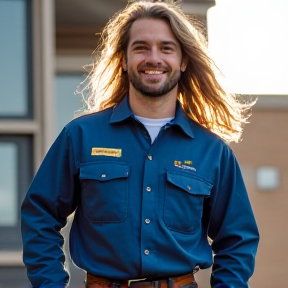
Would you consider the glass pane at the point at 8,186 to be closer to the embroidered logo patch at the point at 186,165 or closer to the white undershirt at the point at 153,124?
the white undershirt at the point at 153,124

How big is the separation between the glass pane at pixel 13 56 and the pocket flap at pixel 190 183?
6.51 ft

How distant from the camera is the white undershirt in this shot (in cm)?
328

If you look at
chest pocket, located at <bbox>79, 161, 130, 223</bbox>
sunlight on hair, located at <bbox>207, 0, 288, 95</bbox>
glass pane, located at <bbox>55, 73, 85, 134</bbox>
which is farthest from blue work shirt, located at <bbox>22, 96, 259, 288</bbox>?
sunlight on hair, located at <bbox>207, 0, 288, 95</bbox>

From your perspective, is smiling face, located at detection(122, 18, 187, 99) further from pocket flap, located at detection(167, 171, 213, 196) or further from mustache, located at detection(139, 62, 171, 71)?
pocket flap, located at detection(167, 171, 213, 196)

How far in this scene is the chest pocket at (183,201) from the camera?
3.16m

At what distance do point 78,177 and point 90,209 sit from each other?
0.13m

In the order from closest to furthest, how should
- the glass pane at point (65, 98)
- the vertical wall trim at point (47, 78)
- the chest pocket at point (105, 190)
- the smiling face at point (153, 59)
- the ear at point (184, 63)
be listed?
the chest pocket at point (105, 190) → the smiling face at point (153, 59) → the ear at point (184, 63) → the vertical wall trim at point (47, 78) → the glass pane at point (65, 98)

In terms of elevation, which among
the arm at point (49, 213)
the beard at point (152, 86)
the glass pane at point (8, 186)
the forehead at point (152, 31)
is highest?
the forehead at point (152, 31)

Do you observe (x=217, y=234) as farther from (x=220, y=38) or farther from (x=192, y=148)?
(x=220, y=38)

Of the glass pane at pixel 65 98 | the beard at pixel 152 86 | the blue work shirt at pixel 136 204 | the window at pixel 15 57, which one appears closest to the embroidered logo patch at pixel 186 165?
the blue work shirt at pixel 136 204

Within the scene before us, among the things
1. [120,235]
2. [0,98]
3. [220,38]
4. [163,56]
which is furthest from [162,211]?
[220,38]

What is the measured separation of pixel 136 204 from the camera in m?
3.14

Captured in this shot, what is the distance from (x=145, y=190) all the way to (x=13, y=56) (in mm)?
2122

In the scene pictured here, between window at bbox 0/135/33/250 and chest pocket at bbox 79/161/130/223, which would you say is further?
window at bbox 0/135/33/250
